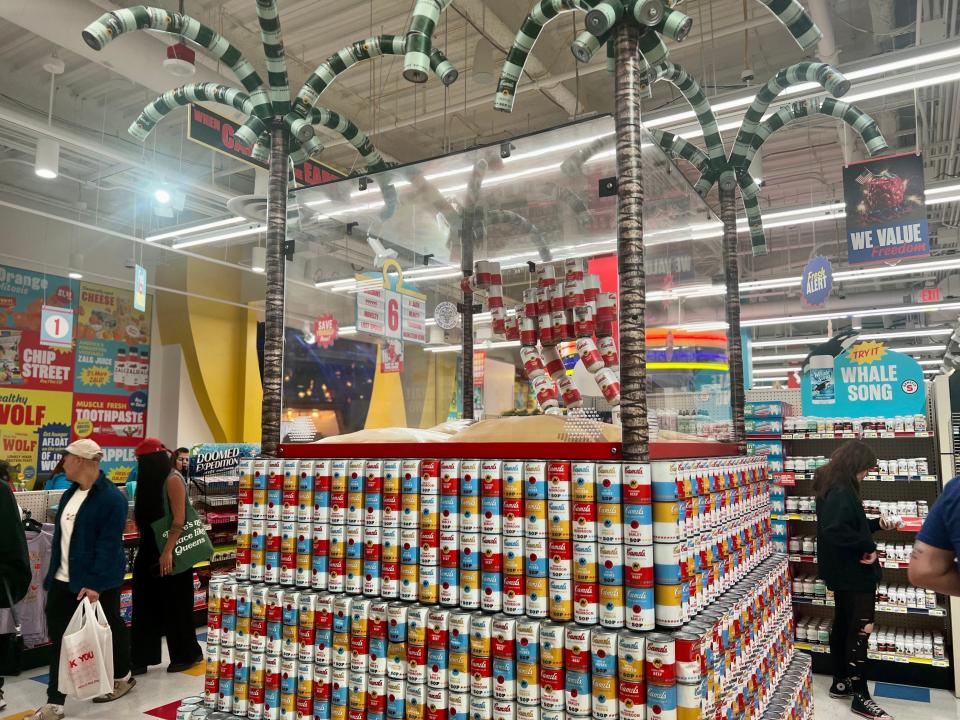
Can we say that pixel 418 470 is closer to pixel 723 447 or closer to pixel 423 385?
pixel 423 385

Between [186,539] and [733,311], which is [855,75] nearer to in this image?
[733,311]

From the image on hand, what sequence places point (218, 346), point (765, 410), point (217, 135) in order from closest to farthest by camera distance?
1. point (217, 135)
2. point (765, 410)
3. point (218, 346)

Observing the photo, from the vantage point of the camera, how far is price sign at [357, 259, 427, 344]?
3.45 meters

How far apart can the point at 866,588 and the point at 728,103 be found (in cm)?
372

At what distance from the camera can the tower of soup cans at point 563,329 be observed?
2.72 metres

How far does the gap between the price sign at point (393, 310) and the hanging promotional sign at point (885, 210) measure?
A: 4.90 metres

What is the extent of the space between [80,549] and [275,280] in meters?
2.28

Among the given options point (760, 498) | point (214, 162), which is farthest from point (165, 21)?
point (214, 162)

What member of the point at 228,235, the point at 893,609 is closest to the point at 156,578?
the point at 893,609

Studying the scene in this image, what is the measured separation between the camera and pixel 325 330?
3.44 m

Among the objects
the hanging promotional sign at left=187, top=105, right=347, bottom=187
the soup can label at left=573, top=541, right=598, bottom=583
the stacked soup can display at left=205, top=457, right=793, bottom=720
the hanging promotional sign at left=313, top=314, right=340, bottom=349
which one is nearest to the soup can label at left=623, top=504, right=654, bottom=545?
the stacked soup can display at left=205, top=457, right=793, bottom=720

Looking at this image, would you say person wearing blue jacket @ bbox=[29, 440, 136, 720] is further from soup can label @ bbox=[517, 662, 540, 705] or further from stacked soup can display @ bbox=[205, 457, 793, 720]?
soup can label @ bbox=[517, 662, 540, 705]

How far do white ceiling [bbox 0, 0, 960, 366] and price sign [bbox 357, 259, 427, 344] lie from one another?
3.39 m

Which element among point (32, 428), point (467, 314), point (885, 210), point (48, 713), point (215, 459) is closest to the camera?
point (467, 314)
